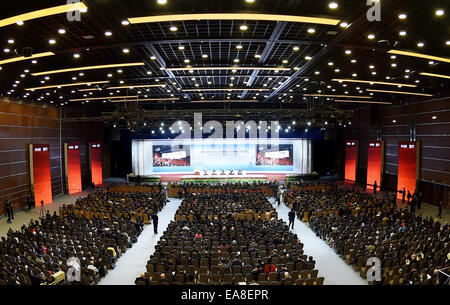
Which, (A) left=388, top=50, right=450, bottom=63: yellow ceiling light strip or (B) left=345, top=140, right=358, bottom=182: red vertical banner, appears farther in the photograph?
(B) left=345, top=140, right=358, bottom=182: red vertical banner

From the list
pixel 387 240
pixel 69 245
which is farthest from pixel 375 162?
pixel 69 245

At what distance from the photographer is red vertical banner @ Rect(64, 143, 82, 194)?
90.7 ft

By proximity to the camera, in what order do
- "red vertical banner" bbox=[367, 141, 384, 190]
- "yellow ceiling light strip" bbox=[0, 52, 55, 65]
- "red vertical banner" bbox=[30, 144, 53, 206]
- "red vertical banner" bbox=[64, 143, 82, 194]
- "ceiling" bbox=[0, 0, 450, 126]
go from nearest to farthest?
"ceiling" bbox=[0, 0, 450, 126], "yellow ceiling light strip" bbox=[0, 52, 55, 65], "red vertical banner" bbox=[30, 144, 53, 206], "red vertical banner" bbox=[367, 141, 384, 190], "red vertical banner" bbox=[64, 143, 82, 194]

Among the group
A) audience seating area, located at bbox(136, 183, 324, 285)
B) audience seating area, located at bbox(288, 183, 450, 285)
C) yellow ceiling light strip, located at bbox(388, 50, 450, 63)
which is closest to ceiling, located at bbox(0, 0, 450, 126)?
yellow ceiling light strip, located at bbox(388, 50, 450, 63)

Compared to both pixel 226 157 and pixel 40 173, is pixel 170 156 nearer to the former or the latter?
pixel 226 157

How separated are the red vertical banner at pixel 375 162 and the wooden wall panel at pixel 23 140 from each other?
27.9 m

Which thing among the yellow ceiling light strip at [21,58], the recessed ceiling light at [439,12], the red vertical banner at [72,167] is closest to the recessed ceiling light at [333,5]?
the recessed ceiling light at [439,12]

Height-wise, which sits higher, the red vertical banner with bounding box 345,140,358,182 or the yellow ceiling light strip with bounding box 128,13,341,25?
the yellow ceiling light strip with bounding box 128,13,341,25

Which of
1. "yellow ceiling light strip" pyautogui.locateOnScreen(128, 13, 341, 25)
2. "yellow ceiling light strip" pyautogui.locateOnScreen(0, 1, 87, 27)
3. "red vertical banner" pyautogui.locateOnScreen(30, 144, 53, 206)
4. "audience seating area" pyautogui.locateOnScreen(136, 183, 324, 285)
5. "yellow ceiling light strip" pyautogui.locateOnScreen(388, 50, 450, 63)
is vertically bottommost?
"audience seating area" pyautogui.locateOnScreen(136, 183, 324, 285)

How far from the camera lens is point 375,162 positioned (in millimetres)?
28297

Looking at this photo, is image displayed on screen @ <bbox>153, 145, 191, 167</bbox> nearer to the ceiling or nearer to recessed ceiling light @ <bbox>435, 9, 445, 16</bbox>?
the ceiling

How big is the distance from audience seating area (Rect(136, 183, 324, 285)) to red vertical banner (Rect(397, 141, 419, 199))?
498 inches

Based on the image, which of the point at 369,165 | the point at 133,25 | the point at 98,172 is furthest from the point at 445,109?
the point at 98,172

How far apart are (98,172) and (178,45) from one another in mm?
25726
